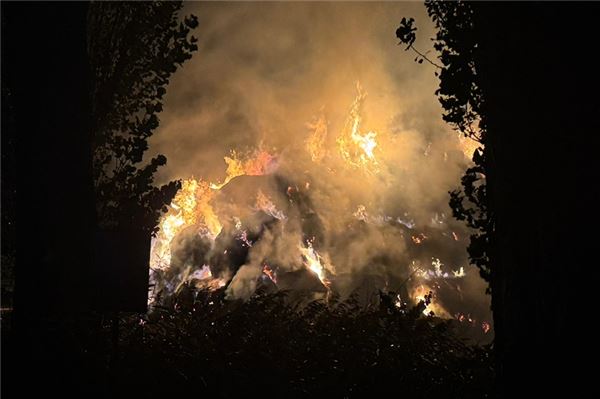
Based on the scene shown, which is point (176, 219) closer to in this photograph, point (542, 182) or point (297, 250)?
point (297, 250)

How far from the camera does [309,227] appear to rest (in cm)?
2986

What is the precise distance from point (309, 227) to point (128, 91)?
2187cm

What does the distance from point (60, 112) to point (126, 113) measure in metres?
5.59

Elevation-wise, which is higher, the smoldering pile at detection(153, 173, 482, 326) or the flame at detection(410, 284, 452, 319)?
the smoldering pile at detection(153, 173, 482, 326)

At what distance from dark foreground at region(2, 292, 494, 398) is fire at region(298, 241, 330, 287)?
2036cm

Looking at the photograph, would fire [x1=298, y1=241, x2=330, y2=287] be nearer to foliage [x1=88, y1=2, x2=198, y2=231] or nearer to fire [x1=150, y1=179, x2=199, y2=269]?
fire [x1=150, y1=179, x2=199, y2=269]

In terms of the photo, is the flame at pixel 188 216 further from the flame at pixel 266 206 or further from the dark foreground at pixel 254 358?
the dark foreground at pixel 254 358

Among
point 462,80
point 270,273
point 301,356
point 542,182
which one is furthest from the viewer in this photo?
point 270,273

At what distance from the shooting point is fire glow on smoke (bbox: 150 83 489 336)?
2823cm

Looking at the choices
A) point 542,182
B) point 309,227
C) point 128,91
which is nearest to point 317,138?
point 309,227

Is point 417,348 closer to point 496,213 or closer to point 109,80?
point 496,213

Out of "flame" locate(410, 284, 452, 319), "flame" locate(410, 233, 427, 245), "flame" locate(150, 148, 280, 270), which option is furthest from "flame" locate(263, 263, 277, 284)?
"flame" locate(410, 233, 427, 245)

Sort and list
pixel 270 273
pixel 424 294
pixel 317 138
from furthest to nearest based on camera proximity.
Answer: pixel 317 138, pixel 424 294, pixel 270 273

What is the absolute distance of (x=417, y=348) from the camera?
6.63 m
